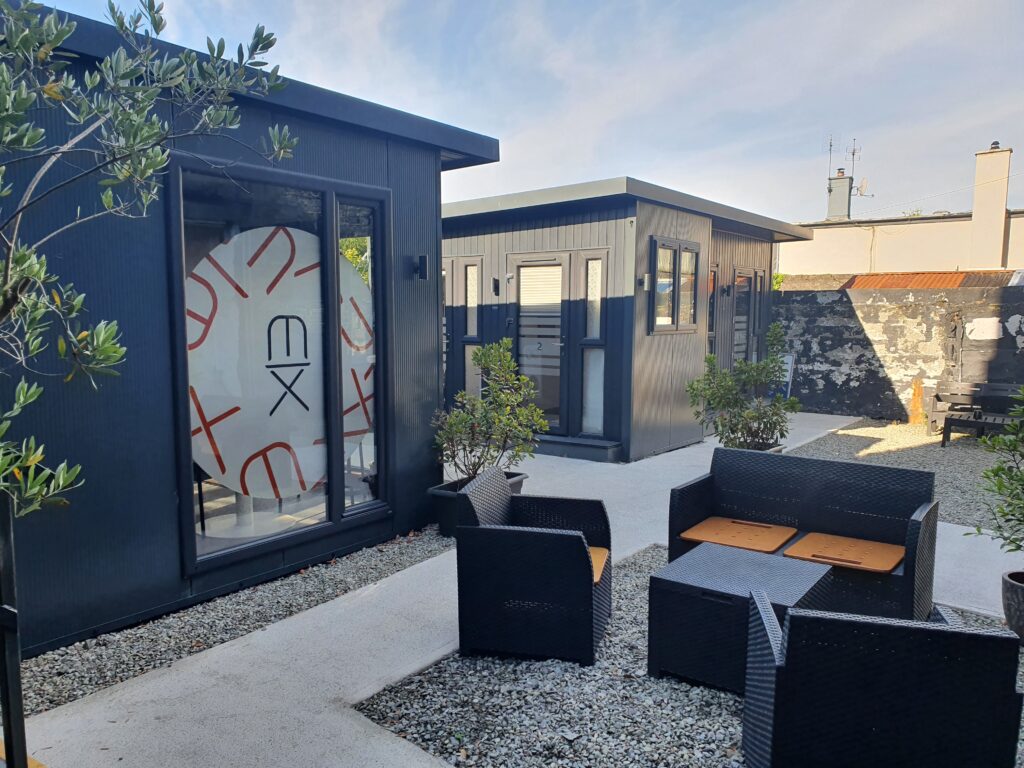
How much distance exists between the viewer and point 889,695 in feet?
5.95

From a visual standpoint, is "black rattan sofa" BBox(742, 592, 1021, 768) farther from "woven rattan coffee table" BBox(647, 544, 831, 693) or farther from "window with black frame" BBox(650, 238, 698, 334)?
"window with black frame" BBox(650, 238, 698, 334)

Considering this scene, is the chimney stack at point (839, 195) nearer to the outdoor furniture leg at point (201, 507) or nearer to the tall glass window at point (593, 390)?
the tall glass window at point (593, 390)

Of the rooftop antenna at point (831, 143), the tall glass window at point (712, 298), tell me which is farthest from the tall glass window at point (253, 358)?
the rooftop antenna at point (831, 143)

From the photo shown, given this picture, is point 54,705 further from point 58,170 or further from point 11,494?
point 58,170

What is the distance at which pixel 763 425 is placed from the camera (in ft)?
18.7

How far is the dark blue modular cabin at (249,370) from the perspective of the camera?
3.03 metres

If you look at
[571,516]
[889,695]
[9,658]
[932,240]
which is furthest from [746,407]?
[932,240]

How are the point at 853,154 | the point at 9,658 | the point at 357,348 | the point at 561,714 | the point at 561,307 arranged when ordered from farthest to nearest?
the point at 853,154 → the point at 561,307 → the point at 357,348 → the point at 561,714 → the point at 9,658

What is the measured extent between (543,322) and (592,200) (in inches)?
55.9

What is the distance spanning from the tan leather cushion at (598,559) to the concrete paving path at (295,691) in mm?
700

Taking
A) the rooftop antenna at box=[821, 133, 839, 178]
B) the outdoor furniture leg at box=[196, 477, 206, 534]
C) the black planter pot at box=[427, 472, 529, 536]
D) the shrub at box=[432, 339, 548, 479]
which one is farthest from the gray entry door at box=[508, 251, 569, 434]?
the rooftop antenna at box=[821, 133, 839, 178]

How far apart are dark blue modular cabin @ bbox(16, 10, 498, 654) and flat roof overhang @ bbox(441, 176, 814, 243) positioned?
73.8 inches

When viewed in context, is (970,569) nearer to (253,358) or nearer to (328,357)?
(328,357)

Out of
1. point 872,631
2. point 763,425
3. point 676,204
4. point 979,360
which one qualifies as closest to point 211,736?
point 872,631
